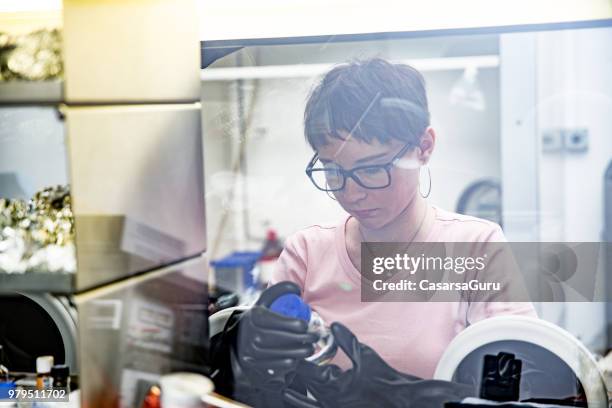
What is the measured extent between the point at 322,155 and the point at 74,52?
0.67 m

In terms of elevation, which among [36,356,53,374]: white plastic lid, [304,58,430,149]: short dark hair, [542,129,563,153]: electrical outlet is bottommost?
[36,356,53,374]: white plastic lid

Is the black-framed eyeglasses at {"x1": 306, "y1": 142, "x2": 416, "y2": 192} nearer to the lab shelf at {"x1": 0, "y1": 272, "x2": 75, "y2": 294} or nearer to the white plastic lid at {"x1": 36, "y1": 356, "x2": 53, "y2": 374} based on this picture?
the lab shelf at {"x1": 0, "y1": 272, "x2": 75, "y2": 294}

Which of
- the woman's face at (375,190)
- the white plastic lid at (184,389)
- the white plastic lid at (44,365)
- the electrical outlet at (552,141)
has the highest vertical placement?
the electrical outlet at (552,141)

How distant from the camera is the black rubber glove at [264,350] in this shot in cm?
164

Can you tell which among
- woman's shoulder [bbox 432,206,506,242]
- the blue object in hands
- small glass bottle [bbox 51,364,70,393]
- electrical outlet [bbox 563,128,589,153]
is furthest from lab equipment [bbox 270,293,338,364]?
electrical outlet [bbox 563,128,589,153]

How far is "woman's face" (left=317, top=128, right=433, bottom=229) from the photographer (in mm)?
1594

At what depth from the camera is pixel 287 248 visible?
1.67 metres

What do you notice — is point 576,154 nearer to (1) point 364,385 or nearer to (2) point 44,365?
(1) point 364,385

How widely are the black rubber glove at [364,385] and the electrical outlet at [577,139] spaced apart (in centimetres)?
69

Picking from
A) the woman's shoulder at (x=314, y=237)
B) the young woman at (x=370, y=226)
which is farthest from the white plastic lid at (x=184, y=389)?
the woman's shoulder at (x=314, y=237)

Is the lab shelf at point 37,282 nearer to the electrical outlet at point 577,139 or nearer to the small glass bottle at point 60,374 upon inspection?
the small glass bottle at point 60,374

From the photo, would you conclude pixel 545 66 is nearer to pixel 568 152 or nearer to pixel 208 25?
pixel 568 152

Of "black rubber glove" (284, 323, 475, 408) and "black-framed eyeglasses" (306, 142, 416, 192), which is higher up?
"black-framed eyeglasses" (306, 142, 416, 192)

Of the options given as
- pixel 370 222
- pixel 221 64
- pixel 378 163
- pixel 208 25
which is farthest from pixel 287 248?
pixel 208 25
